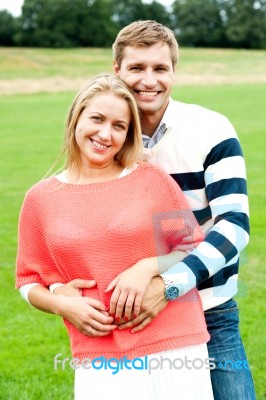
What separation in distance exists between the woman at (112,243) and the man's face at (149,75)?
0.63 ft

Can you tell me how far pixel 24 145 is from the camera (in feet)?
55.6

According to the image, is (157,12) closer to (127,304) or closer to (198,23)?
(198,23)

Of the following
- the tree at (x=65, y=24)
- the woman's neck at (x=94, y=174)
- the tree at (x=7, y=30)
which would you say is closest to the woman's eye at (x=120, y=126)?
the woman's neck at (x=94, y=174)

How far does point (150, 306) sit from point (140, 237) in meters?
0.24

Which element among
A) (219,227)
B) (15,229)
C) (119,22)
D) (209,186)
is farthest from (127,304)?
(119,22)

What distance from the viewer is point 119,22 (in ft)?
294

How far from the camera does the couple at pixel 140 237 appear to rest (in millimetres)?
2596

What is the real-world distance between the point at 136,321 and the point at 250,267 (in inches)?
189

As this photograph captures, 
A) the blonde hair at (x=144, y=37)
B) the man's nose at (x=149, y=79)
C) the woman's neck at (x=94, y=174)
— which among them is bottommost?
the woman's neck at (x=94, y=174)

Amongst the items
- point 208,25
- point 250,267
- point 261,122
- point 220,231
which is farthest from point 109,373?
point 208,25

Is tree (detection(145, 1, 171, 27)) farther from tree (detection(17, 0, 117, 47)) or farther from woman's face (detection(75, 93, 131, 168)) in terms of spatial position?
woman's face (detection(75, 93, 131, 168))

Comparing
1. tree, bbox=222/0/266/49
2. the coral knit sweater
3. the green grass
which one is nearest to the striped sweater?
the coral knit sweater

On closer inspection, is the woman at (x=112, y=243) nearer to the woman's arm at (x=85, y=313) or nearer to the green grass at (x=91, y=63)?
the woman's arm at (x=85, y=313)

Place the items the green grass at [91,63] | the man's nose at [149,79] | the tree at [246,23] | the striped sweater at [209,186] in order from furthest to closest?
the tree at [246,23] → the green grass at [91,63] → the man's nose at [149,79] → the striped sweater at [209,186]
